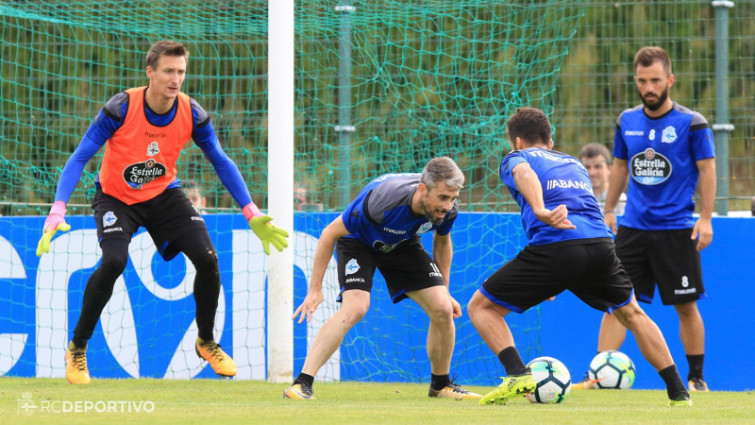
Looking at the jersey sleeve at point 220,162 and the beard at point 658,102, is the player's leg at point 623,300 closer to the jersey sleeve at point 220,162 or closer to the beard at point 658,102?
the beard at point 658,102

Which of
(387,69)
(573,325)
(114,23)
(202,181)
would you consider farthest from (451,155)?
(114,23)

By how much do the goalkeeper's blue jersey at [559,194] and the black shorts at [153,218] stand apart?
7.67 ft

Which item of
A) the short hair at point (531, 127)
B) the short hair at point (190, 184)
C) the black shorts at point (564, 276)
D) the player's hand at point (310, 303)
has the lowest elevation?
the player's hand at point (310, 303)

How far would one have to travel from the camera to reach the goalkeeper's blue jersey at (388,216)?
6160 millimetres

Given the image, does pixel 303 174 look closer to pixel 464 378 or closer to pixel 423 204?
pixel 464 378

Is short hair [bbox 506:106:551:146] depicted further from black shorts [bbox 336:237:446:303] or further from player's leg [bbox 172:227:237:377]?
player's leg [bbox 172:227:237:377]

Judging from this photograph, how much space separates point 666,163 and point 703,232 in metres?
0.57

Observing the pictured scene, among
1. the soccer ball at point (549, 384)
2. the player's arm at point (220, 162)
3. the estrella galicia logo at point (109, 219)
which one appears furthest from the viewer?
the player's arm at point (220, 162)

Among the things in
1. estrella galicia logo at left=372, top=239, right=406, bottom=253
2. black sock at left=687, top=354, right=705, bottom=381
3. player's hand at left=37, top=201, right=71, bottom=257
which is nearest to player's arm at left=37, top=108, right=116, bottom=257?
player's hand at left=37, top=201, right=71, bottom=257

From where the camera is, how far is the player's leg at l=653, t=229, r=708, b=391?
7.76 m

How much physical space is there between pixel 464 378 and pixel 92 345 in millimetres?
3145

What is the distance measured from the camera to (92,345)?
29.6ft

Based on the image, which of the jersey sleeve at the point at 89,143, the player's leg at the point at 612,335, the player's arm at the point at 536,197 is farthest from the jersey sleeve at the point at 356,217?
the player's leg at the point at 612,335
